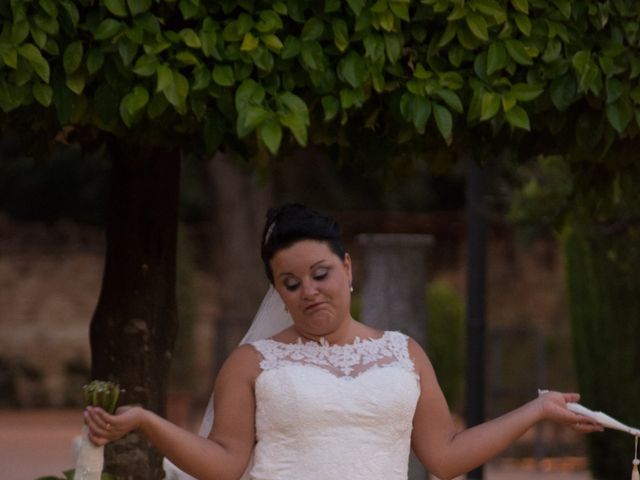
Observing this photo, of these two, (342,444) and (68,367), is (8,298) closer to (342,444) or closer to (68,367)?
(68,367)

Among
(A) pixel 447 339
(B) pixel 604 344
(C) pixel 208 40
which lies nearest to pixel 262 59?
(C) pixel 208 40

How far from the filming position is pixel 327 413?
15.4 ft

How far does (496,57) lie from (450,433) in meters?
1.13

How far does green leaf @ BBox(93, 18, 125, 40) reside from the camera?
4742mm

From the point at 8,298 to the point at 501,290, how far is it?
672cm

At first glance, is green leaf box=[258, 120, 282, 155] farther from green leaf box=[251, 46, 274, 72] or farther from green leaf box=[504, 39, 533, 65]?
green leaf box=[504, 39, 533, 65]

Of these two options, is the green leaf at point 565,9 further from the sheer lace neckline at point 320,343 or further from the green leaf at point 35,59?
the green leaf at point 35,59

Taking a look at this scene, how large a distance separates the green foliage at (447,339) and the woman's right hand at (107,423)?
526 inches

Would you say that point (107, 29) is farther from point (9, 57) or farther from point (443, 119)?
point (443, 119)

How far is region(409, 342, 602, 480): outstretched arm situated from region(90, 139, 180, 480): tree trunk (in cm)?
171

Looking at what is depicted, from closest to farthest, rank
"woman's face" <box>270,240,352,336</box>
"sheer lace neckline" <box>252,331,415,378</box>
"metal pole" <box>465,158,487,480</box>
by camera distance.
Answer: "woman's face" <box>270,240,352,336</box> → "sheer lace neckline" <box>252,331,415,378</box> → "metal pole" <box>465,158,487,480</box>

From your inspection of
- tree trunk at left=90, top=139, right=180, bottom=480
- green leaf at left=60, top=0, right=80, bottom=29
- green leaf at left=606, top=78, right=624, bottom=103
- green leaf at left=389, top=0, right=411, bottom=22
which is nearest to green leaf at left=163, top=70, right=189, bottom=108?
green leaf at left=60, top=0, right=80, bottom=29

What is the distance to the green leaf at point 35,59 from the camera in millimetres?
4730

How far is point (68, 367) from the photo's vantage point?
70.2 ft
